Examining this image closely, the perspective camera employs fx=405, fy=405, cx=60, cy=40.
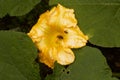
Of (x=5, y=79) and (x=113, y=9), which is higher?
(x=113, y=9)

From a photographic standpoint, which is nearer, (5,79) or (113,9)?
(5,79)

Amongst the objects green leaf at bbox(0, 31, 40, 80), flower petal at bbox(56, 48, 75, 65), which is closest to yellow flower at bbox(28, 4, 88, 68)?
flower petal at bbox(56, 48, 75, 65)

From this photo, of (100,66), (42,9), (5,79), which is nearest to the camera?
(5,79)

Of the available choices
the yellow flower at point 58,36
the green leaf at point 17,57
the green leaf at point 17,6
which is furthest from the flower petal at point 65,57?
the green leaf at point 17,6

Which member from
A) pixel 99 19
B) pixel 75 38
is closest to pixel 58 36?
pixel 75 38

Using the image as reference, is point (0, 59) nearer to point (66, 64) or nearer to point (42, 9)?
point (66, 64)

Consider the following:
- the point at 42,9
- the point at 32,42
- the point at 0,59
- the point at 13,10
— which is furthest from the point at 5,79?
the point at 42,9

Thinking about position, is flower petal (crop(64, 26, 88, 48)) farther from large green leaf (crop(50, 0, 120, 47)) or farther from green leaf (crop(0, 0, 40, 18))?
green leaf (crop(0, 0, 40, 18))
